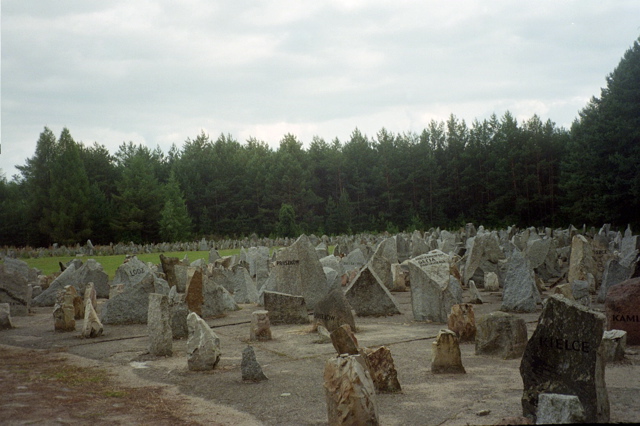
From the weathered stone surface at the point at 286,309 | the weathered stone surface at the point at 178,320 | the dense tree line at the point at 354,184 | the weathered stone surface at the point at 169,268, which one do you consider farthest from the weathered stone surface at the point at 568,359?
the dense tree line at the point at 354,184

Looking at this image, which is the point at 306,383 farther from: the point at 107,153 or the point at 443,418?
the point at 107,153

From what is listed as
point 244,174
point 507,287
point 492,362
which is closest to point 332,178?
point 244,174

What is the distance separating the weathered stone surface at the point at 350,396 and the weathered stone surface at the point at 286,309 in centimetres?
490

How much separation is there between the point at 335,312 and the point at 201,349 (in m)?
2.33

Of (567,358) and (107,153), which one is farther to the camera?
(107,153)

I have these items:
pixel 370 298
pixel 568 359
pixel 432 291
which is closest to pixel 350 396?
pixel 568 359

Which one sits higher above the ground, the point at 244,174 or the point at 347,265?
the point at 244,174

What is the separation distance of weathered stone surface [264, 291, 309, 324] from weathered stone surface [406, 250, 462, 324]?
1.70m

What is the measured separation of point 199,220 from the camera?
5284 cm

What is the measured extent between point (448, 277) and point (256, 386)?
4448 mm

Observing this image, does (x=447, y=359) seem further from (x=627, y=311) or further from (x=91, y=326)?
(x=91, y=326)

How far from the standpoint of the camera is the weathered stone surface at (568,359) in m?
3.86

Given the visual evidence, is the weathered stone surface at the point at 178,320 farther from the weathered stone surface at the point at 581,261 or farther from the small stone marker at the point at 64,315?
the weathered stone surface at the point at 581,261

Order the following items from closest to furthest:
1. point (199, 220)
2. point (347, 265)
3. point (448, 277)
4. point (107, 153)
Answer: point (448, 277) < point (347, 265) < point (199, 220) < point (107, 153)
